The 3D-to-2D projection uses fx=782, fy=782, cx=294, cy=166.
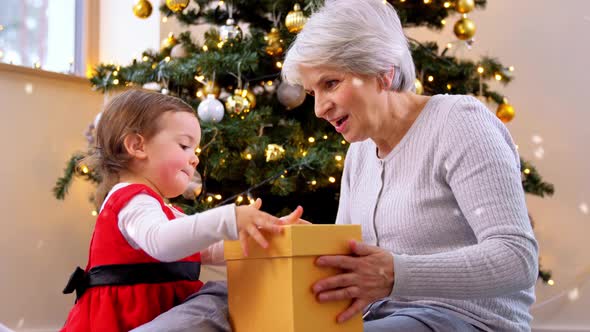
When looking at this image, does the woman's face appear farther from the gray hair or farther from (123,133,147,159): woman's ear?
(123,133,147,159): woman's ear

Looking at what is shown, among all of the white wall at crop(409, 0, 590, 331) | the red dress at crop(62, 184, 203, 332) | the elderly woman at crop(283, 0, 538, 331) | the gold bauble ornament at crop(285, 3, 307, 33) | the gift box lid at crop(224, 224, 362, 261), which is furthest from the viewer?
the white wall at crop(409, 0, 590, 331)

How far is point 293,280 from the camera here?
1.07 metres

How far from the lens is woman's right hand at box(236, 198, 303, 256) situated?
3.57 feet

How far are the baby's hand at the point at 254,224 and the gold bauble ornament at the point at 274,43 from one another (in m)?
1.44

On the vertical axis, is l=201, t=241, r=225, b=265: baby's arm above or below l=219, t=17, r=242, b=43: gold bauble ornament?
below

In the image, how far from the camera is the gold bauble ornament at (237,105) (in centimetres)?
247

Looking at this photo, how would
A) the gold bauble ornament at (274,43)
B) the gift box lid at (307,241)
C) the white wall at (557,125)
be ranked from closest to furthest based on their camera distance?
the gift box lid at (307,241)
the gold bauble ornament at (274,43)
the white wall at (557,125)

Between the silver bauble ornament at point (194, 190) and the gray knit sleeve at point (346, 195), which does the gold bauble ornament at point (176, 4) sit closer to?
the silver bauble ornament at point (194, 190)

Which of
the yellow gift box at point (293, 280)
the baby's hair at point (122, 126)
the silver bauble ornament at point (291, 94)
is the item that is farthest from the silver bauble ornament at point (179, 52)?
the yellow gift box at point (293, 280)

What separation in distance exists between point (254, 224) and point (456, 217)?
16.4 inches

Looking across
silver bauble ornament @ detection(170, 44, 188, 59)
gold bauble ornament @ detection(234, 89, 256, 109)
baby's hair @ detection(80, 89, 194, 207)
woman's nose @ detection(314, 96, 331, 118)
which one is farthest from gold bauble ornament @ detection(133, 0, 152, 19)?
woman's nose @ detection(314, 96, 331, 118)

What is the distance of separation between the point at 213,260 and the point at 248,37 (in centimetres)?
130

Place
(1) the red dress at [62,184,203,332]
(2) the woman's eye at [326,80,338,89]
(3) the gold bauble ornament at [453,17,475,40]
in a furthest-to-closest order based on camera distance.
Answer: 1. (3) the gold bauble ornament at [453,17,475,40]
2. (2) the woman's eye at [326,80,338,89]
3. (1) the red dress at [62,184,203,332]

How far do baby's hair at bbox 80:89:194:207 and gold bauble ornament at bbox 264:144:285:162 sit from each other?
0.87 metres
